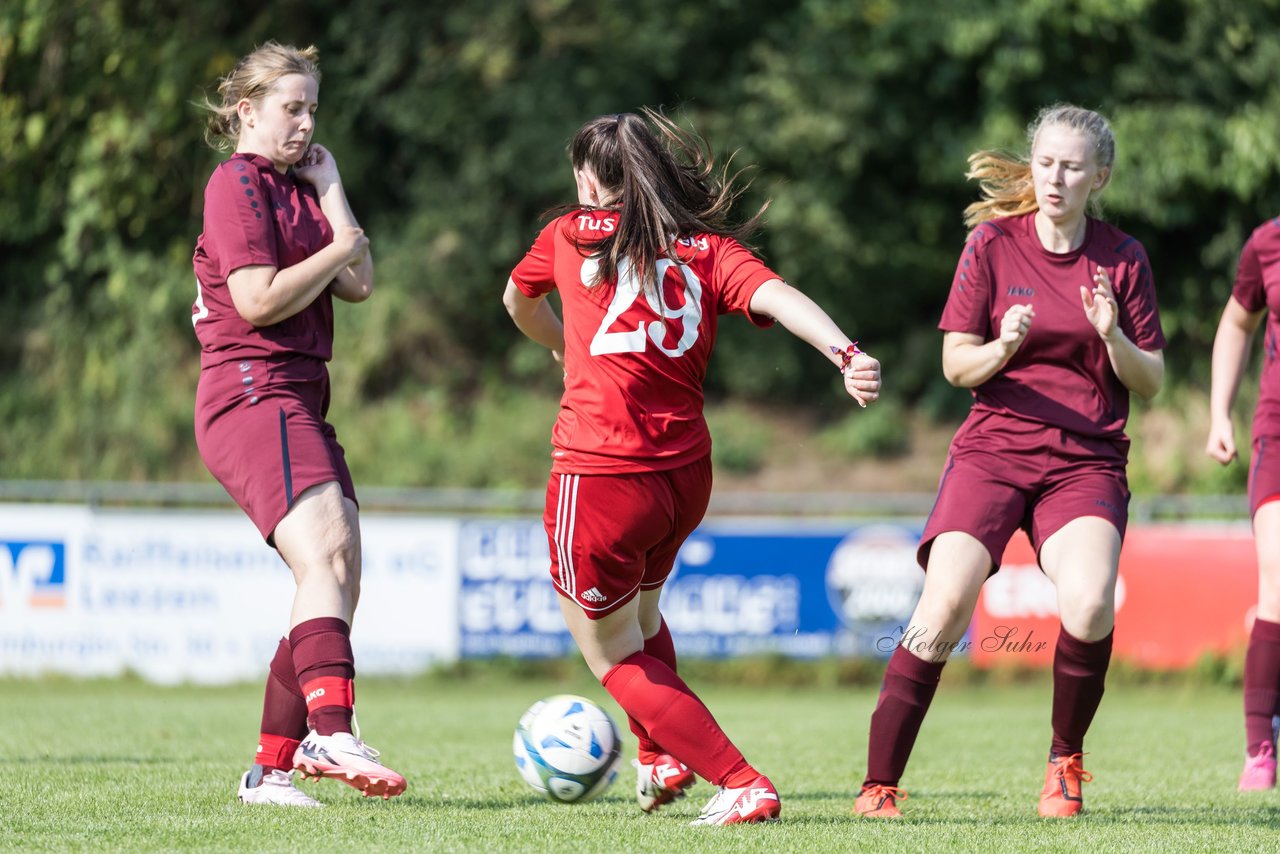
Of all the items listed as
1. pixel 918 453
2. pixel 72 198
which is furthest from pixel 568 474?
pixel 918 453

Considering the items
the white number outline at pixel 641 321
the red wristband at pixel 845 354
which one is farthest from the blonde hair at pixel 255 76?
the red wristband at pixel 845 354

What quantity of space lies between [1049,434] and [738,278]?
1200 mm

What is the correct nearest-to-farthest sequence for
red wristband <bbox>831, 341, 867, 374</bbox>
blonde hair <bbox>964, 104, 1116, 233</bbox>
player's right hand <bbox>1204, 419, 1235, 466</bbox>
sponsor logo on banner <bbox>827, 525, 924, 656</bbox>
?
red wristband <bbox>831, 341, 867, 374</bbox>
blonde hair <bbox>964, 104, 1116, 233</bbox>
player's right hand <bbox>1204, 419, 1235, 466</bbox>
sponsor logo on banner <bbox>827, 525, 924, 656</bbox>

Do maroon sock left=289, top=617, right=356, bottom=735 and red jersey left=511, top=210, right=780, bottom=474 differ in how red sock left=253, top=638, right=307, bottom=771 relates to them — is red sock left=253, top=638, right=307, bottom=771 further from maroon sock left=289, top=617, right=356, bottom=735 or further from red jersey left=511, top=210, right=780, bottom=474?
red jersey left=511, top=210, right=780, bottom=474

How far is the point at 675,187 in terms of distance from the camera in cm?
422

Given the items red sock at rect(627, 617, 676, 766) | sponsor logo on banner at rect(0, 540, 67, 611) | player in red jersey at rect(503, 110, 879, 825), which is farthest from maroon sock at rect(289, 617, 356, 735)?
sponsor logo on banner at rect(0, 540, 67, 611)

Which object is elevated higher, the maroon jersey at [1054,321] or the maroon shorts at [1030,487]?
the maroon jersey at [1054,321]

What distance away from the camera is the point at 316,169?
15.9ft

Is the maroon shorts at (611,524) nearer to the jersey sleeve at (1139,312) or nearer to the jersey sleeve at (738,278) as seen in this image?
the jersey sleeve at (738,278)

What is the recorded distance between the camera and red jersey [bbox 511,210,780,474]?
161 inches

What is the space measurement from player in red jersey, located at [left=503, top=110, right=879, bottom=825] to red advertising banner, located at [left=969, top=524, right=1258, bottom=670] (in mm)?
7812

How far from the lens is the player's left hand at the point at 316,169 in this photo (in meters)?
4.82

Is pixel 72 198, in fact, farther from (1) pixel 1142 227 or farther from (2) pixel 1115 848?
(2) pixel 1115 848

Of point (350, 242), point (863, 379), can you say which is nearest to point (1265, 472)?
point (863, 379)
